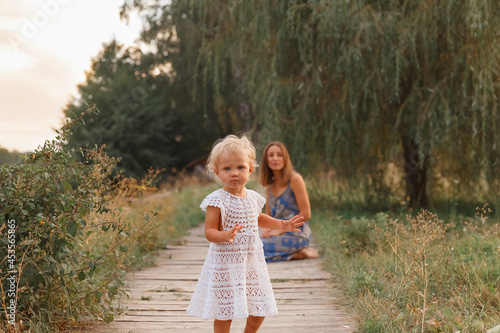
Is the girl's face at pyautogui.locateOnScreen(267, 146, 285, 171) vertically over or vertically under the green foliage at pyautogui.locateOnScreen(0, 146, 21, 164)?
under

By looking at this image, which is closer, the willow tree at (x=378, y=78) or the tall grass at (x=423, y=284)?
the tall grass at (x=423, y=284)

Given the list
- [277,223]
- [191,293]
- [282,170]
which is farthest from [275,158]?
[277,223]

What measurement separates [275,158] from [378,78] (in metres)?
2.62

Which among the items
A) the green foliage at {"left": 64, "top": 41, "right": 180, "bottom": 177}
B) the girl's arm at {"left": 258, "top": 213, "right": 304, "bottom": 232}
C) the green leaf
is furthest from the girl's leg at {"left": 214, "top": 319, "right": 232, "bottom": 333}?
the green foliage at {"left": 64, "top": 41, "right": 180, "bottom": 177}

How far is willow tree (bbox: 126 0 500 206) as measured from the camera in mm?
7523

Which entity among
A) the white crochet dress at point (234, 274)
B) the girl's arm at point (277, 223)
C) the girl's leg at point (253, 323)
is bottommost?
the girl's leg at point (253, 323)

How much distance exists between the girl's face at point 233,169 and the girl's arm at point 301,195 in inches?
121

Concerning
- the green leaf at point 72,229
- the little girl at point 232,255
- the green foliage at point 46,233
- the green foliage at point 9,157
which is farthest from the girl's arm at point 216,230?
the green foliage at point 9,157

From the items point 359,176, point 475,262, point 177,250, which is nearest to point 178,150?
point 359,176

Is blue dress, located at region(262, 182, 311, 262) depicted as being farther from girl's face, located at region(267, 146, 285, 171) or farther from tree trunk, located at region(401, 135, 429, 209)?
tree trunk, located at region(401, 135, 429, 209)

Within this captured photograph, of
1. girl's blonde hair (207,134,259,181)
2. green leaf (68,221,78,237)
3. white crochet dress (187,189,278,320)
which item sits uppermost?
girl's blonde hair (207,134,259,181)

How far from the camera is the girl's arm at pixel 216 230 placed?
283 cm

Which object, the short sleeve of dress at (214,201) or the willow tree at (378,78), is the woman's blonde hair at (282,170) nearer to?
the willow tree at (378,78)

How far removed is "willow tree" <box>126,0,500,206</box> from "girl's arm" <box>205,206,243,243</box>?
5.06 meters
